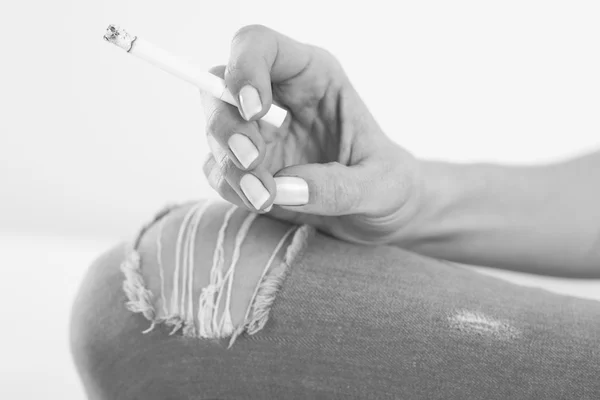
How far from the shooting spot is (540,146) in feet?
5.56

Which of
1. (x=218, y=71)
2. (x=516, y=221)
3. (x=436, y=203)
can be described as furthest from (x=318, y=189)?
(x=516, y=221)

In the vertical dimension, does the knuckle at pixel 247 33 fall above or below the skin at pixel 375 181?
above

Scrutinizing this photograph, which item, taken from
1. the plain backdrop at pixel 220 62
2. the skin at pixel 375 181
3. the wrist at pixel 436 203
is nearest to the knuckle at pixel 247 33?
the skin at pixel 375 181

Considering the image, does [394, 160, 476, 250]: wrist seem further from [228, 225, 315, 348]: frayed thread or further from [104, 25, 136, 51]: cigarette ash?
[104, 25, 136, 51]: cigarette ash

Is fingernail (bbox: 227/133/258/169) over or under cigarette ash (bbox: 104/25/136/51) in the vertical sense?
under

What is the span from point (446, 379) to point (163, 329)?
0.25 m

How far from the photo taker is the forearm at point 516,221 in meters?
0.79

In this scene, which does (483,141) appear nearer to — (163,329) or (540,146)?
(540,146)

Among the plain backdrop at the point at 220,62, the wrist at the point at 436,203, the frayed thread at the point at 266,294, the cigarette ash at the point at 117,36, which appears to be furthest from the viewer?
the plain backdrop at the point at 220,62

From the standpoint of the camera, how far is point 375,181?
2.07 ft

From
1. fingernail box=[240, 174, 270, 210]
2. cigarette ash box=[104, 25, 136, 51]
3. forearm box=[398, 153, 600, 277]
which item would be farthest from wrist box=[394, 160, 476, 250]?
cigarette ash box=[104, 25, 136, 51]

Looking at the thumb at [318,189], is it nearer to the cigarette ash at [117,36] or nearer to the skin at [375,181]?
the skin at [375,181]

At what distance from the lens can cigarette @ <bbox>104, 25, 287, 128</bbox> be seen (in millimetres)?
481

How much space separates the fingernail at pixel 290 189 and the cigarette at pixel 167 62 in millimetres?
71
